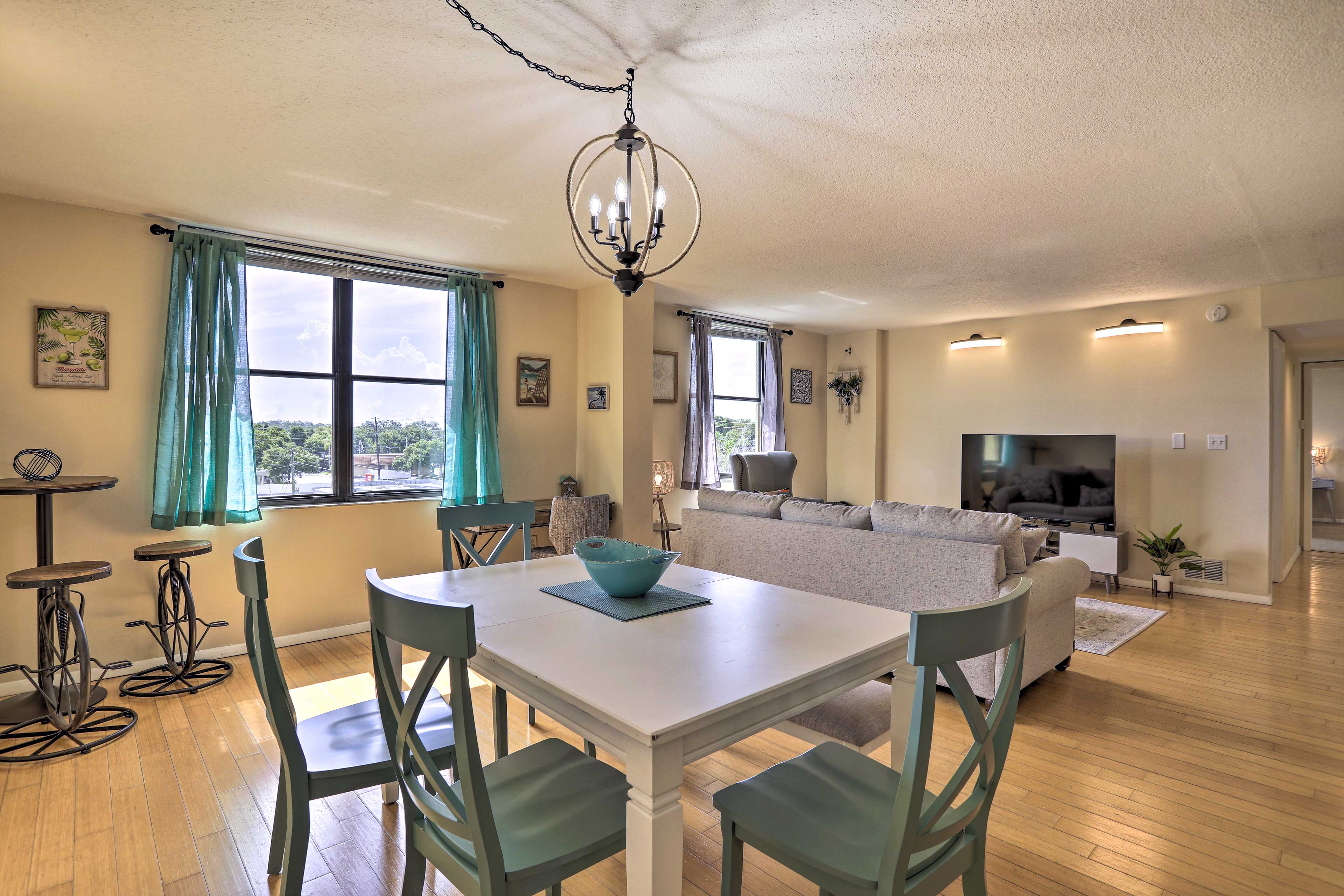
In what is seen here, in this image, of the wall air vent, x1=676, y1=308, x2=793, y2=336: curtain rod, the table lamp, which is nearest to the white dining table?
the table lamp

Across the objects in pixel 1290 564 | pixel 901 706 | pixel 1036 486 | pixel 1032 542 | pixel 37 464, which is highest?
pixel 37 464

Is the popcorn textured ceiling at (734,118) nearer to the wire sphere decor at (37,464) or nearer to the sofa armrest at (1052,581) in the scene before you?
the wire sphere decor at (37,464)

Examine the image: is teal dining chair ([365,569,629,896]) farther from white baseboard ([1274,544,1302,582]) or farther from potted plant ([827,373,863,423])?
white baseboard ([1274,544,1302,582])

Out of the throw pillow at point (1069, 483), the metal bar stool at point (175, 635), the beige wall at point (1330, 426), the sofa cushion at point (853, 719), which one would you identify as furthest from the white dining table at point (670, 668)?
the beige wall at point (1330, 426)

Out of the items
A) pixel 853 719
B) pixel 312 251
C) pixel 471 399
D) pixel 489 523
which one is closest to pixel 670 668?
pixel 853 719

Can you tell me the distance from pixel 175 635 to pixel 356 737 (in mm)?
2496

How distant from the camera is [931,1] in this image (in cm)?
178

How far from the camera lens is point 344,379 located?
14.2 ft

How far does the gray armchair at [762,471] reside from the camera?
20.2 ft

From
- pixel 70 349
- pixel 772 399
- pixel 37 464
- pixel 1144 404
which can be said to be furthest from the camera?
pixel 772 399

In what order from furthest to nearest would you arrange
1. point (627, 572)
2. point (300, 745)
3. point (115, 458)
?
point (115, 458) < point (627, 572) < point (300, 745)

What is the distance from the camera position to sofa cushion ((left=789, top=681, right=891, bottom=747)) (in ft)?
7.21

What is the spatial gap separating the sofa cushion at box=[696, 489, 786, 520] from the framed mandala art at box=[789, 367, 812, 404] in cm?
351

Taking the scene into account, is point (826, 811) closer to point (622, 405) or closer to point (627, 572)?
point (627, 572)
